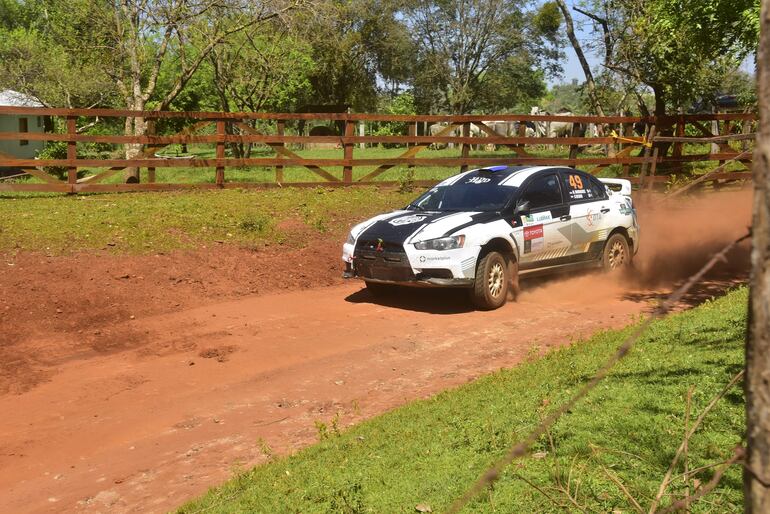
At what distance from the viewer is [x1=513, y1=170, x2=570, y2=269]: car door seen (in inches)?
421

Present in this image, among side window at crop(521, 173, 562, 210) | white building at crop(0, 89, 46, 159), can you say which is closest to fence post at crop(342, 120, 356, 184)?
side window at crop(521, 173, 562, 210)

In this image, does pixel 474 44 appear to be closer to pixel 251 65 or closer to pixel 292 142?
pixel 251 65

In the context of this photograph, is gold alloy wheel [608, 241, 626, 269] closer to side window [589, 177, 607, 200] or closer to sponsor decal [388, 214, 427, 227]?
side window [589, 177, 607, 200]

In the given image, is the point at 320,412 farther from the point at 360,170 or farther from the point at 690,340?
the point at 360,170

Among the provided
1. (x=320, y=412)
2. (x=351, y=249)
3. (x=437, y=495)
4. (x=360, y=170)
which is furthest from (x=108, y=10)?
(x=437, y=495)

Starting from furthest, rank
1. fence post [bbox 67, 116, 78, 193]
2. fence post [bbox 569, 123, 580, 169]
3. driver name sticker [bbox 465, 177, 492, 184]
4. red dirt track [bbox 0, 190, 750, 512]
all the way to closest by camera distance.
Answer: fence post [bbox 569, 123, 580, 169] → fence post [bbox 67, 116, 78, 193] → driver name sticker [bbox 465, 177, 492, 184] → red dirt track [bbox 0, 190, 750, 512]

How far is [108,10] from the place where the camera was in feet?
62.9

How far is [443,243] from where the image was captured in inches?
391

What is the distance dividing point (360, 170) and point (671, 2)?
1192 centimetres

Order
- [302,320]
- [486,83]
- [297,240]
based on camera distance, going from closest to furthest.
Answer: [302,320]
[297,240]
[486,83]

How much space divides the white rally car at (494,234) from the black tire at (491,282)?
12mm

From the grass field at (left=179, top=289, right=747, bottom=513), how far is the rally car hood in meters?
3.60

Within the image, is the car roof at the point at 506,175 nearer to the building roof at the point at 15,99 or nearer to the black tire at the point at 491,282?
the black tire at the point at 491,282

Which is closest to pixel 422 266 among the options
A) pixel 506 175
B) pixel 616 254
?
pixel 506 175
